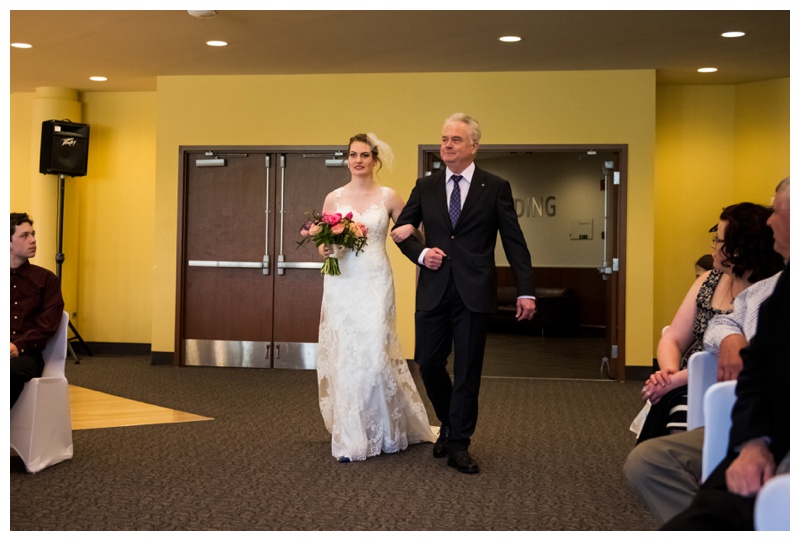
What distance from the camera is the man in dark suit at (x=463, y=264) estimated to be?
4.73 metres

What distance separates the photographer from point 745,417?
2.21 metres

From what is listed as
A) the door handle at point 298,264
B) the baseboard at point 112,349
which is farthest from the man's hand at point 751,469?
the baseboard at point 112,349

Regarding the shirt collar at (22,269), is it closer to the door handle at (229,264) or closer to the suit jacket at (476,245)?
the suit jacket at (476,245)

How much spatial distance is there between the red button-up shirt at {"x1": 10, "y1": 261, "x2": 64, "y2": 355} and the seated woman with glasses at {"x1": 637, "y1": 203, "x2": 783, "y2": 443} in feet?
9.84

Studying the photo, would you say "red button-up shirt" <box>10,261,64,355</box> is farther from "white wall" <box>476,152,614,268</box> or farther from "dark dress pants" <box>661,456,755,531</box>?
"white wall" <box>476,152,614,268</box>

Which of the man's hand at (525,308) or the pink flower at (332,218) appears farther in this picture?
the pink flower at (332,218)

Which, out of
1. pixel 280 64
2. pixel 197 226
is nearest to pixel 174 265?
pixel 197 226

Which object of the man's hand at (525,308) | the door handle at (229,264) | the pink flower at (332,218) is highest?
the pink flower at (332,218)

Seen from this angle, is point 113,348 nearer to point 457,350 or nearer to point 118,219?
point 118,219

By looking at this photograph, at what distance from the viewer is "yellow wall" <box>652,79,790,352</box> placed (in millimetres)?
9867

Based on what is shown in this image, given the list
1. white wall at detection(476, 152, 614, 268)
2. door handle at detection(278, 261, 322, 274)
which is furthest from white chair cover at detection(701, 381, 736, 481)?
white wall at detection(476, 152, 614, 268)

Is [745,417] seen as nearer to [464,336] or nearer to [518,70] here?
[464,336]

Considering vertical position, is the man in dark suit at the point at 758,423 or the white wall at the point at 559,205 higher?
the white wall at the point at 559,205

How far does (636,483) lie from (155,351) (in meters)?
7.81
